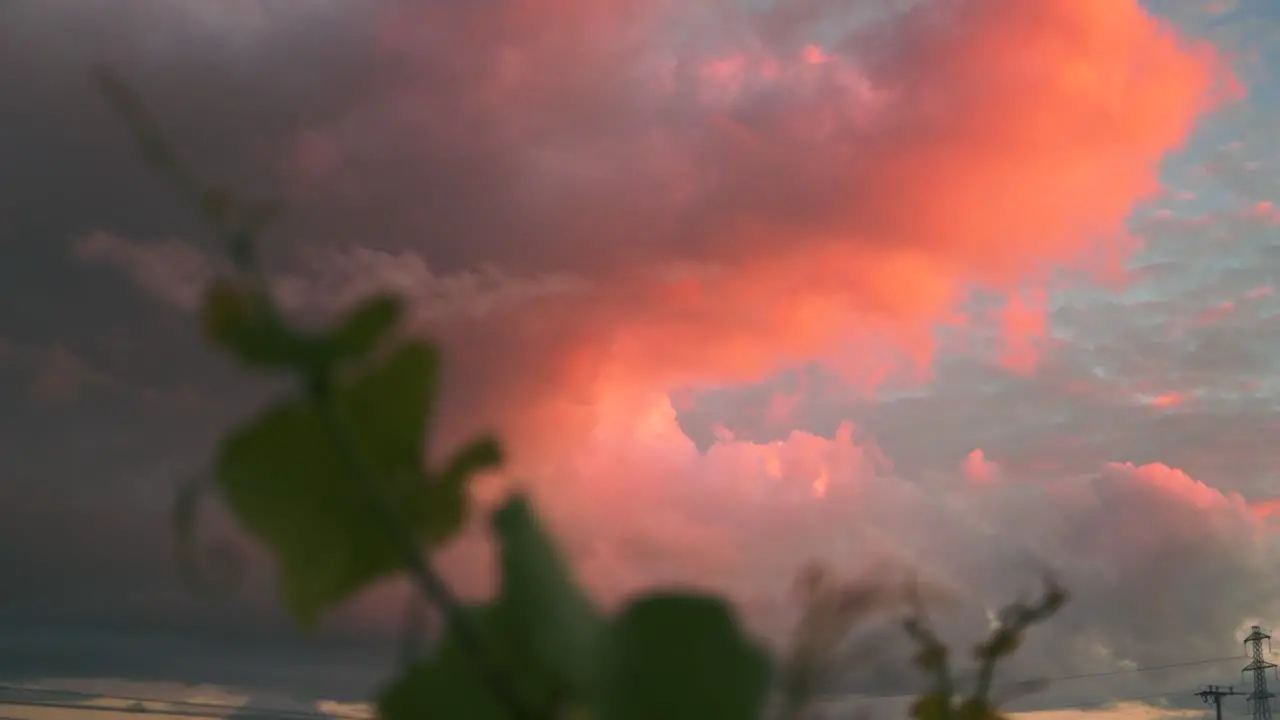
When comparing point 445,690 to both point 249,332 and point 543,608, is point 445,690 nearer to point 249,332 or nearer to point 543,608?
point 543,608

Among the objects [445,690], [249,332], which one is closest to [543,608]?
[445,690]

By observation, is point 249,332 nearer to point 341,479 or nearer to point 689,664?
point 341,479

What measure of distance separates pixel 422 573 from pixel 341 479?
0.21ft

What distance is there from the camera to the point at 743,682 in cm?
39

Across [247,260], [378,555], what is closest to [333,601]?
[378,555]

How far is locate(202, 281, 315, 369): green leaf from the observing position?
352mm

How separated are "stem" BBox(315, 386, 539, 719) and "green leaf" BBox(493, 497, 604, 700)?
3cm

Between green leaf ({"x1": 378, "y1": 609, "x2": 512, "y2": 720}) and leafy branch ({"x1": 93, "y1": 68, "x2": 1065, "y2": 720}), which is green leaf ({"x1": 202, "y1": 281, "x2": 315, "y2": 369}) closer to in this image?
leafy branch ({"x1": 93, "y1": 68, "x2": 1065, "y2": 720})

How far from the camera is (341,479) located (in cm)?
41

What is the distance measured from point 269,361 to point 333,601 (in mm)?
139

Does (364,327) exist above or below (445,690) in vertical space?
above

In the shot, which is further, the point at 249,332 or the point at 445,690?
the point at 445,690

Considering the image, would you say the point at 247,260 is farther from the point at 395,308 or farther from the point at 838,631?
the point at 838,631

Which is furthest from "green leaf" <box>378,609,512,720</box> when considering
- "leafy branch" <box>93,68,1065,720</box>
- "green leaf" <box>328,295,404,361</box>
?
"green leaf" <box>328,295,404,361</box>
